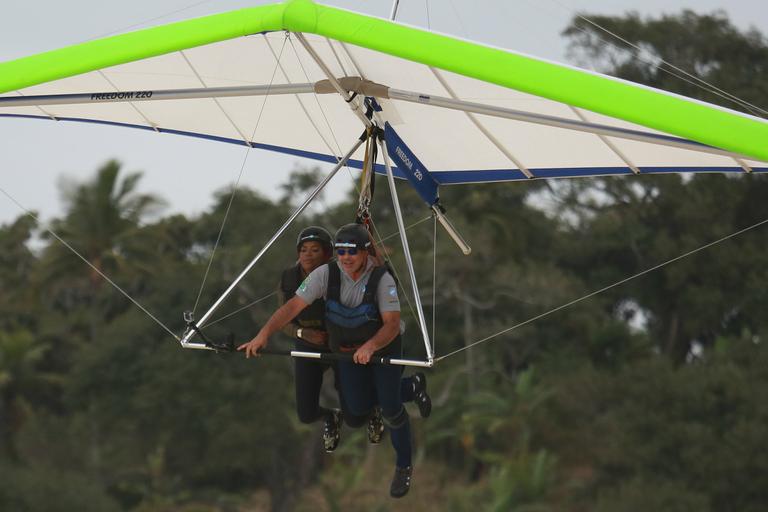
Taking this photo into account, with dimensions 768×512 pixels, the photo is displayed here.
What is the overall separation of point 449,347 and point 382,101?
26939mm

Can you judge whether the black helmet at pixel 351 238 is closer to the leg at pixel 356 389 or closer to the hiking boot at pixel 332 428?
the leg at pixel 356 389

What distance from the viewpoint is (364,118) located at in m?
8.84

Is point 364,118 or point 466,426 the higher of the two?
point 466,426

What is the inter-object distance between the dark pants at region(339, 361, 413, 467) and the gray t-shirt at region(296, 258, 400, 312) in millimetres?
394

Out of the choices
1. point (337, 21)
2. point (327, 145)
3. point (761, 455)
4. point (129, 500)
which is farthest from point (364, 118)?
point (129, 500)

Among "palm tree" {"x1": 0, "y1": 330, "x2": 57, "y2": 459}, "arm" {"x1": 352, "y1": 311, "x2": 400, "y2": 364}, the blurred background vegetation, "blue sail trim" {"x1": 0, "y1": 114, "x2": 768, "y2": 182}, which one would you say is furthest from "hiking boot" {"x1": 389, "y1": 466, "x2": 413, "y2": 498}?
"palm tree" {"x1": 0, "y1": 330, "x2": 57, "y2": 459}

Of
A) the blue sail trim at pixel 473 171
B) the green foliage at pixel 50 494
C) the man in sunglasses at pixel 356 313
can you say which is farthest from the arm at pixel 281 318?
the green foliage at pixel 50 494

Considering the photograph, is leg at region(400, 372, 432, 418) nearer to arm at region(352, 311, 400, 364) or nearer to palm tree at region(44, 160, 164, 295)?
arm at region(352, 311, 400, 364)

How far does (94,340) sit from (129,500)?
4.20 meters

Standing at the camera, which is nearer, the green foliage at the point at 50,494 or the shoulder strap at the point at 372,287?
the shoulder strap at the point at 372,287

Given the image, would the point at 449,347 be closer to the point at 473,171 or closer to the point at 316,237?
the point at 473,171

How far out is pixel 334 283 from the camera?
26.8 ft

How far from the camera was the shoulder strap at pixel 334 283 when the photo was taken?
8.16m

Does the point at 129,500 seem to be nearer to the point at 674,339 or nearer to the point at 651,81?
the point at 674,339
